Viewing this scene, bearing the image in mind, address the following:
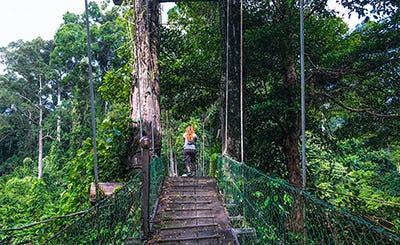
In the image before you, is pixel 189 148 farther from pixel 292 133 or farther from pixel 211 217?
pixel 211 217

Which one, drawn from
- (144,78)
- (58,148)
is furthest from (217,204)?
(58,148)

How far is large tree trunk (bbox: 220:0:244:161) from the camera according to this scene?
13.7ft

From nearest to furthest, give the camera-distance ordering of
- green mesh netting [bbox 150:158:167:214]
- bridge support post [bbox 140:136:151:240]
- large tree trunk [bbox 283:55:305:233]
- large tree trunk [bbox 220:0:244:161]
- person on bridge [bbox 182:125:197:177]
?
bridge support post [bbox 140:136:151:240] < green mesh netting [bbox 150:158:167:214] < large tree trunk [bbox 220:0:244:161] < large tree trunk [bbox 283:55:305:233] < person on bridge [bbox 182:125:197:177]

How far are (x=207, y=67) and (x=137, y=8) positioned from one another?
215 centimetres

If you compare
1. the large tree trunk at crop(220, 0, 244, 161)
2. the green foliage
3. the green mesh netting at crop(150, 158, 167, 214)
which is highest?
the large tree trunk at crop(220, 0, 244, 161)

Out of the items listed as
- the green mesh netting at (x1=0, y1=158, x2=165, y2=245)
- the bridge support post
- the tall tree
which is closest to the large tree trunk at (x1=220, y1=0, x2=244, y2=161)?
the bridge support post

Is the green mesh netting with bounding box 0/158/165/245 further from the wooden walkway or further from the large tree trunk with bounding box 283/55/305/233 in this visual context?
the large tree trunk with bounding box 283/55/305/233

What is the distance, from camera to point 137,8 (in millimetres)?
4105

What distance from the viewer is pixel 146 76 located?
4008mm

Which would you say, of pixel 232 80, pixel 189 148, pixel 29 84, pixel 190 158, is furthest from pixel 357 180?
pixel 29 84

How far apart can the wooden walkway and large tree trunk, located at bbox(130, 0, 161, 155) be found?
82 cm

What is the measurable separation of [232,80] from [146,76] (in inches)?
58.2

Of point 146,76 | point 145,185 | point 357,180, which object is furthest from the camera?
point 357,180

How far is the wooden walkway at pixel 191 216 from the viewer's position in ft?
8.54
